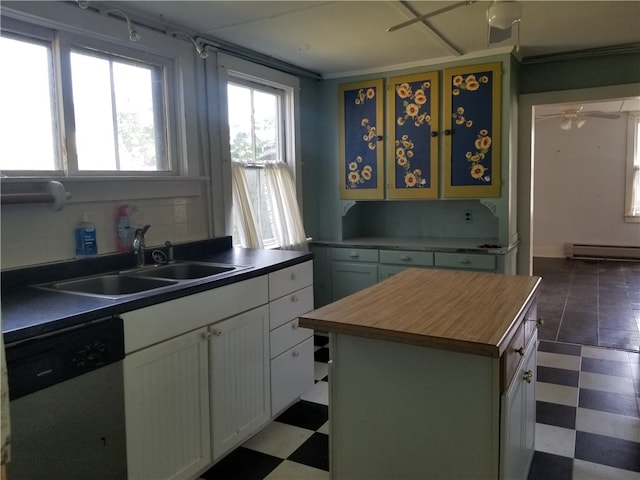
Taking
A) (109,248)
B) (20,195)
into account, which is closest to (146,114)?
(109,248)

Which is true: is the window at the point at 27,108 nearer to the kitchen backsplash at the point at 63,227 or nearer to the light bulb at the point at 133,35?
the kitchen backsplash at the point at 63,227

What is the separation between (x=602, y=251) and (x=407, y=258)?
5464mm

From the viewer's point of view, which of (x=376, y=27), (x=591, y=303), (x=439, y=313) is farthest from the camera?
(x=591, y=303)

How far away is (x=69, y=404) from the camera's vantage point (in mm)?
1541

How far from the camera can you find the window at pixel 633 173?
7535mm

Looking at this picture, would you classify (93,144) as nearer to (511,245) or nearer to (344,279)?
(344,279)

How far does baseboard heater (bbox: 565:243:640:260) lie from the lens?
7.62 metres

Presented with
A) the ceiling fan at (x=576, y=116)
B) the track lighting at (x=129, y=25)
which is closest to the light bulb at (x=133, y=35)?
the track lighting at (x=129, y=25)

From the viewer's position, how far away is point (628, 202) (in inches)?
302

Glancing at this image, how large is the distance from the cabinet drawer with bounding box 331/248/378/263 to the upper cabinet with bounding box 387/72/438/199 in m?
0.50

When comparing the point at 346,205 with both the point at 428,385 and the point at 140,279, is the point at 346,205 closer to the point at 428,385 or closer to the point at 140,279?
the point at 140,279

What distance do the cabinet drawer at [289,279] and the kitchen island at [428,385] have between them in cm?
75

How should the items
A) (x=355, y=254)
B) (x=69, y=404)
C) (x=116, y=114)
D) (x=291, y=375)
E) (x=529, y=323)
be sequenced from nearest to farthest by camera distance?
(x=69, y=404) → (x=529, y=323) → (x=116, y=114) → (x=291, y=375) → (x=355, y=254)

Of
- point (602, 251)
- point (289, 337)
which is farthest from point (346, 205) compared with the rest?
point (602, 251)
